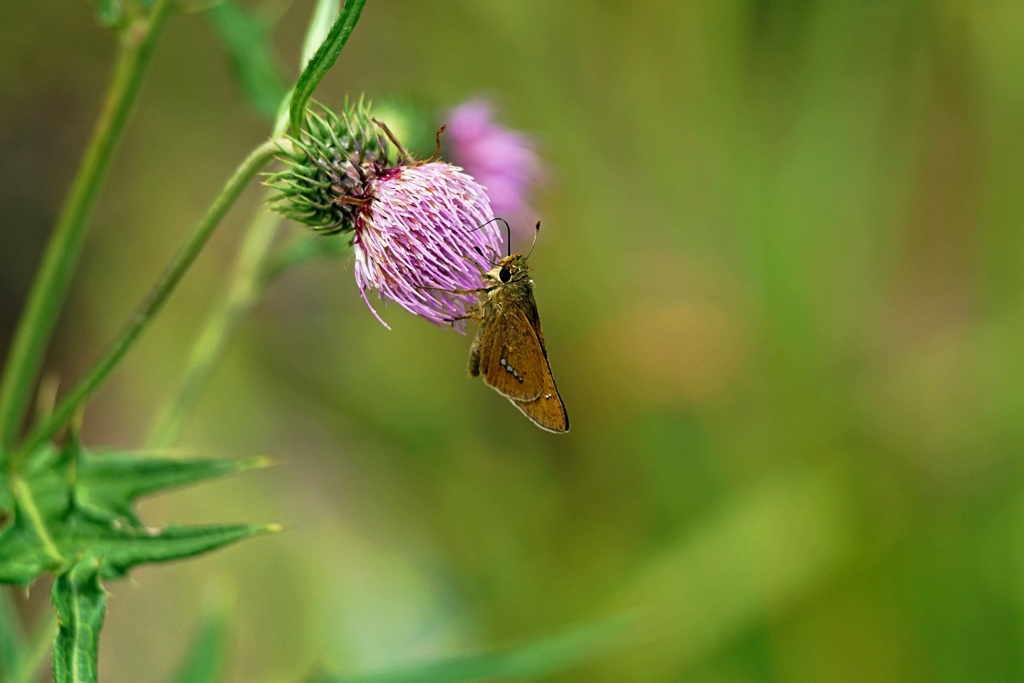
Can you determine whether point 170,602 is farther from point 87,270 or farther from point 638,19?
point 638,19

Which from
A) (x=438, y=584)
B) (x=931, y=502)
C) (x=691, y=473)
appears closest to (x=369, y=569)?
(x=438, y=584)

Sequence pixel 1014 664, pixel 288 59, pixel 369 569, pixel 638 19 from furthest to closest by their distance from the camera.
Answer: pixel 288 59, pixel 638 19, pixel 369 569, pixel 1014 664

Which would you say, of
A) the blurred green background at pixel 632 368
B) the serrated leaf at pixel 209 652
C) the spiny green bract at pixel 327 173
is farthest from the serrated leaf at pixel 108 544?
the blurred green background at pixel 632 368

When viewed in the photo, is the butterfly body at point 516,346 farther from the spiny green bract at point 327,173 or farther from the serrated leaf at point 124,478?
the serrated leaf at point 124,478

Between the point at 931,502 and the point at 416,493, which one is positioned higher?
the point at 931,502

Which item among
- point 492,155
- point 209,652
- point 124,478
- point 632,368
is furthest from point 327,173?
point 632,368

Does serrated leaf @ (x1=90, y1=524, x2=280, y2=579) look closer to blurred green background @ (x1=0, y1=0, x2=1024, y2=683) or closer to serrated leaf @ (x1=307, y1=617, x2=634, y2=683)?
serrated leaf @ (x1=307, y1=617, x2=634, y2=683)
